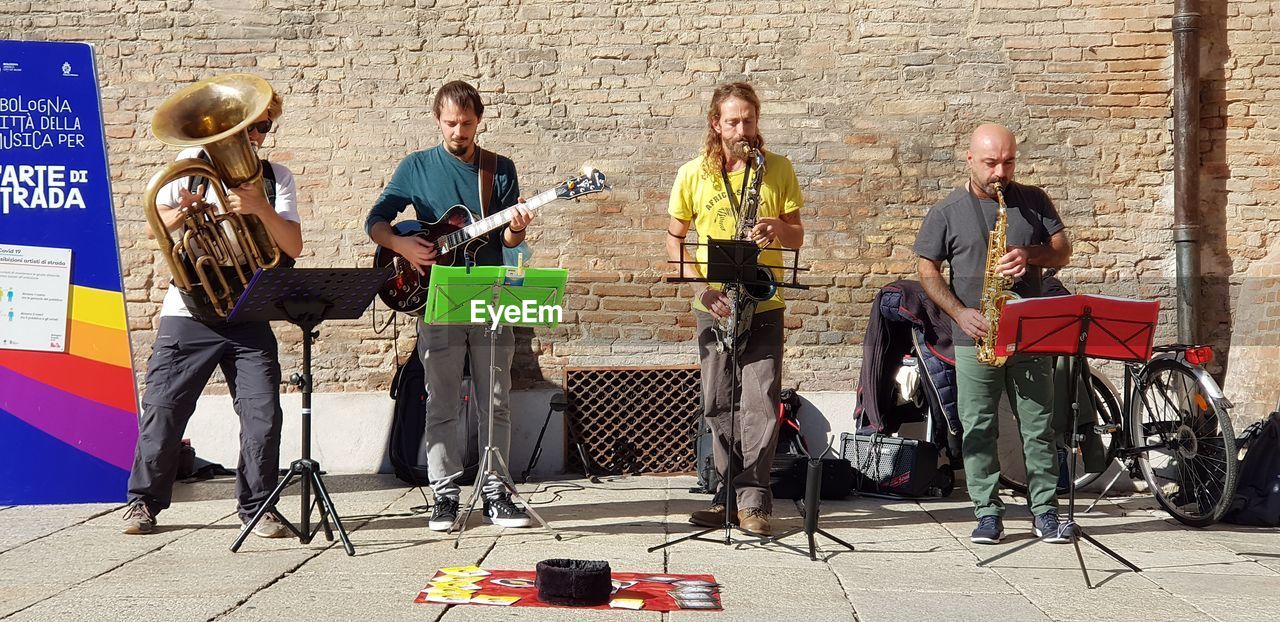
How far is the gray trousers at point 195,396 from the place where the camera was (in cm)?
514

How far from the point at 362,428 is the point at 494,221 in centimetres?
253

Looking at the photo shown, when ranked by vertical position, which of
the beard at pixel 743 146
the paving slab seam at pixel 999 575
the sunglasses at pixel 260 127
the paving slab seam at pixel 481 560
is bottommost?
the paving slab seam at pixel 999 575

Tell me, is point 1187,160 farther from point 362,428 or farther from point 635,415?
point 362,428

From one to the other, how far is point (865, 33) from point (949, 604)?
4.40 metres

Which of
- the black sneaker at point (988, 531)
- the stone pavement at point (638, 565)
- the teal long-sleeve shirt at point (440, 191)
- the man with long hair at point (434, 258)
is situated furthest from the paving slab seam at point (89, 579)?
the black sneaker at point (988, 531)

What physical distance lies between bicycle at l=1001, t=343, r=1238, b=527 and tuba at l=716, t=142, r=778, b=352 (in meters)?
2.10

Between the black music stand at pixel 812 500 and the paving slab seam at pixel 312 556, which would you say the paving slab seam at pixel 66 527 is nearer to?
the paving slab seam at pixel 312 556

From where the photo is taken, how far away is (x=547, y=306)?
5.01 meters

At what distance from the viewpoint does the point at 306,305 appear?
15.5 feet

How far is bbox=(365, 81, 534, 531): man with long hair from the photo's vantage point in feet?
17.5

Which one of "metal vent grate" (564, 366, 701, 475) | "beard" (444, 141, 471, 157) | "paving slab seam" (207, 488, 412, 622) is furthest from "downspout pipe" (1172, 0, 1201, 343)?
"paving slab seam" (207, 488, 412, 622)

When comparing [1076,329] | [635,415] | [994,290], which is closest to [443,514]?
[635,415]

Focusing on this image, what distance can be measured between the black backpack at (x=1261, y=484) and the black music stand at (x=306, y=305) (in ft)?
13.9

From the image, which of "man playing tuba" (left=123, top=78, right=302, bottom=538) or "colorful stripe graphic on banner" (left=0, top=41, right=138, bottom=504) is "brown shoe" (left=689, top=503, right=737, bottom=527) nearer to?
"man playing tuba" (left=123, top=78, right=302, bottom=538)
